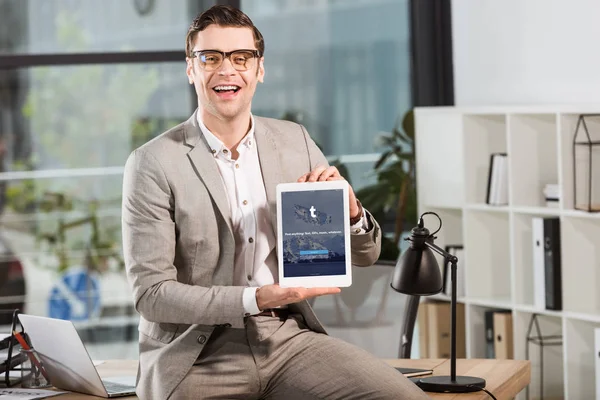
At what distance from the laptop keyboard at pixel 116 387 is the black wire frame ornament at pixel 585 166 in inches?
84.9

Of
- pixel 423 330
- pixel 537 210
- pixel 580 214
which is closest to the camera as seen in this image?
pixel 580 214

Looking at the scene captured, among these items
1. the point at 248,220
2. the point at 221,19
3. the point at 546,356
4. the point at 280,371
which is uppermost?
the point at 221,19

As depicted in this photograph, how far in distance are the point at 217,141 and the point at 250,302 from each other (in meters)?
0.46

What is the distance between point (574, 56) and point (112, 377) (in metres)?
2.58

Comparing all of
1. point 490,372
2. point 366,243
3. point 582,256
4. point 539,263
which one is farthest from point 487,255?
point 366,243

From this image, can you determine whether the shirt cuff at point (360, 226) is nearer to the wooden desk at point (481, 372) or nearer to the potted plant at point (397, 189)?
the wooden desk at point (481, 372)

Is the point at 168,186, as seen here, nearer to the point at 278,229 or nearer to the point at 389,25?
the point at 278,229

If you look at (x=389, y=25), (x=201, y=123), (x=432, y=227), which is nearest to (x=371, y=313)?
(x=201, y=123)

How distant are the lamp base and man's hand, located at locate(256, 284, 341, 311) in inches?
19.9

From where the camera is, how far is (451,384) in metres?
2.66

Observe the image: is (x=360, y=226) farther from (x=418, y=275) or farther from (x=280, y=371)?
(x=280, y=371)

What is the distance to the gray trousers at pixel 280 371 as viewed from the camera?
244cm

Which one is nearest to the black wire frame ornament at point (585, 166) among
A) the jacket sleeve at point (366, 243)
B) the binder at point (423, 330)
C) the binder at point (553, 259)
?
the binder at point (553, 259)

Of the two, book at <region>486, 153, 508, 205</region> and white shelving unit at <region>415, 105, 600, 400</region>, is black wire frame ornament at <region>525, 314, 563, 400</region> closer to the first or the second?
white shelving unit at <region>415, 105, 600, 400</region>
